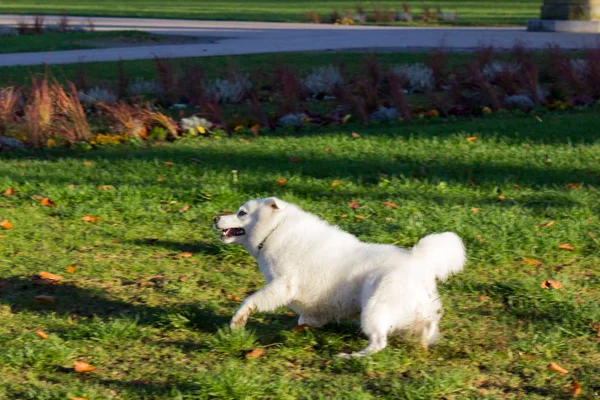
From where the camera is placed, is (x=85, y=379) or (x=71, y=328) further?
(x=71, y=328)

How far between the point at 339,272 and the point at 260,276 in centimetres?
131

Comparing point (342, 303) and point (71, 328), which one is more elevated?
point (342, 303)

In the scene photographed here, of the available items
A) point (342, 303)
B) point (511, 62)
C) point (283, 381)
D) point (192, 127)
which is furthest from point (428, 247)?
point (511, 62)

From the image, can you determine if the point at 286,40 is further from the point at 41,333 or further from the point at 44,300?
the point at 41,333

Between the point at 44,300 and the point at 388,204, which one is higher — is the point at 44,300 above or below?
below

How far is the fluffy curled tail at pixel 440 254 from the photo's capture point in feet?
14.8

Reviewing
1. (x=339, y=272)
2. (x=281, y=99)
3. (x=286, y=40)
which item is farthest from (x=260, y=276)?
(x=286, y=40)

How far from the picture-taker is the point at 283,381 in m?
4.08

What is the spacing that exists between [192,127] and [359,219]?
4.03m

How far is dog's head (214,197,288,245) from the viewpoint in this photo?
4.77m

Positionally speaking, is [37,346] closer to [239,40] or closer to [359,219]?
[359,219]

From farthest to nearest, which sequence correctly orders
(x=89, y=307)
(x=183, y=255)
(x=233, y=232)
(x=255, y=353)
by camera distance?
1. (x=183, y=255)
2. (x=89, y=307)
3. (x=233, y=232)
4. (x=255, y=353)

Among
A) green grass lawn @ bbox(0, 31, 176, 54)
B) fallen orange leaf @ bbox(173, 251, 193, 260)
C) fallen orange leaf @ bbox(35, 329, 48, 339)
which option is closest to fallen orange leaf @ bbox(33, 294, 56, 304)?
fallen orange leaf @ bbox(35, 329, 48, 339)

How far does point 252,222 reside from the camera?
4805 millimetres
